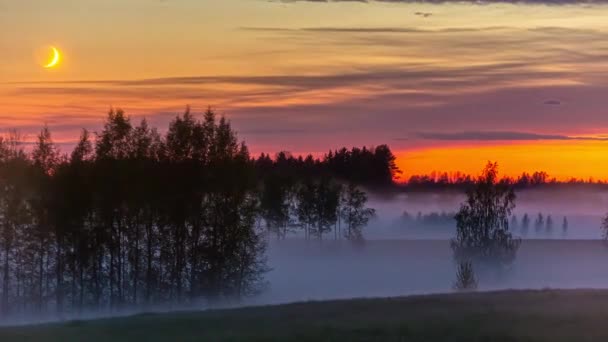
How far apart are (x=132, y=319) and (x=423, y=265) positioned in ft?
389

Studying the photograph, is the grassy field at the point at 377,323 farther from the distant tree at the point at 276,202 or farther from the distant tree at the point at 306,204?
the distant tree at the point at 306,204

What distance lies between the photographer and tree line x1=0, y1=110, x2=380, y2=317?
76938 millimetres

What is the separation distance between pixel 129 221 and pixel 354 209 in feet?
199

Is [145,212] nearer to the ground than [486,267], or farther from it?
farther from it

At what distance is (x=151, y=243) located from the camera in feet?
266

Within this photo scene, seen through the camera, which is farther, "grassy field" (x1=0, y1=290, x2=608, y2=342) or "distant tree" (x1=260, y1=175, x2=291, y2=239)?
"distant tree" (x1=260, y1=175, x2=291, y2=239)

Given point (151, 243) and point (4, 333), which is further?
point (151, 243)

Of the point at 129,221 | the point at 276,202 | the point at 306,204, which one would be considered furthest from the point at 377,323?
the point at 306,204

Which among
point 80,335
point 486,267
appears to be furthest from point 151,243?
point 80,335

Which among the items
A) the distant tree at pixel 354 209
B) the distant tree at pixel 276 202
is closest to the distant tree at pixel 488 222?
the distant tree at pixel 276 202

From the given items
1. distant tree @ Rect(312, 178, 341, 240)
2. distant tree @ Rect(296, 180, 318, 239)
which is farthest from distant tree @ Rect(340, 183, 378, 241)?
distant tree @ Rect(296, 180, 318, 239)

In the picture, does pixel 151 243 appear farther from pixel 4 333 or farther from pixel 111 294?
pixel 4 333

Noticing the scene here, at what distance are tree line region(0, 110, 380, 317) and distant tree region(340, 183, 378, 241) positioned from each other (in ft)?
178

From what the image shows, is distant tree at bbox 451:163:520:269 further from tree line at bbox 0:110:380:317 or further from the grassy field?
the grassy field
